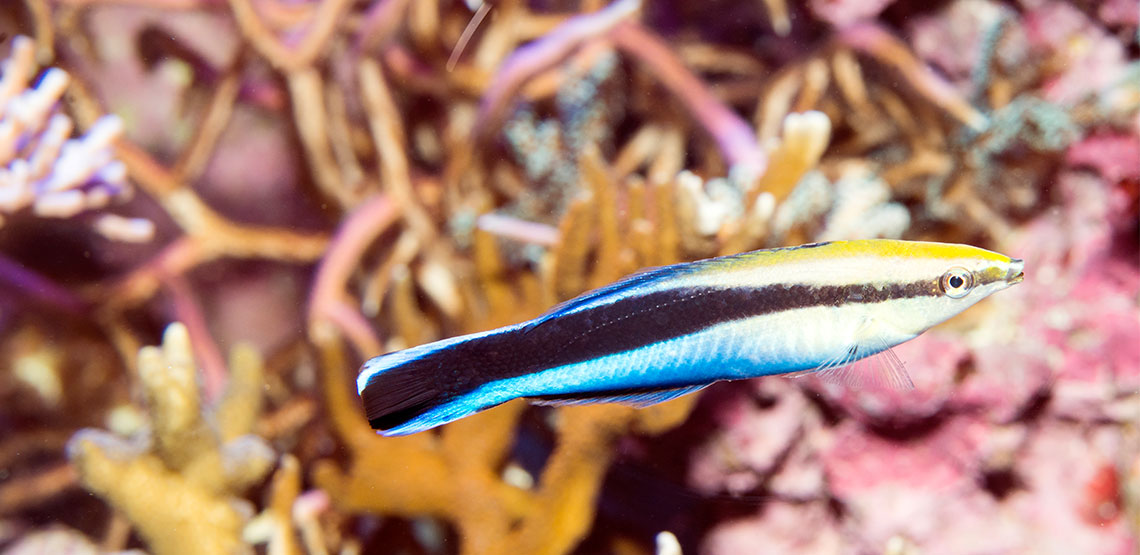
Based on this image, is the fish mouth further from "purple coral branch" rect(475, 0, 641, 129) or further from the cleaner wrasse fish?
"purple coral branch" rect(475, 0, 641, 129)

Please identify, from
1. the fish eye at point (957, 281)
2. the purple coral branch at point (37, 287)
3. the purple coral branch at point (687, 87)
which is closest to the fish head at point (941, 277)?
the fish eye at point (957, 281)

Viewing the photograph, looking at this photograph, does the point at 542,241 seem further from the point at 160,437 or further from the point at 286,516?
the point at 160,437

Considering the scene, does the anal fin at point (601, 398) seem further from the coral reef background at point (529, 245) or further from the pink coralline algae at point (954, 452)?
the pink coralline algae at point (954, 452)

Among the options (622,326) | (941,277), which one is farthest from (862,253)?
(622,326)

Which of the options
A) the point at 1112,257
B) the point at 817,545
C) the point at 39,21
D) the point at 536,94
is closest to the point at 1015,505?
the point at 817,545

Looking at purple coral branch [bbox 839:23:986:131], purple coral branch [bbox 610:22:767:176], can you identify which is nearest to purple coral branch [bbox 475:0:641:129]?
purple coral branch [bbox 610:22:767:176]

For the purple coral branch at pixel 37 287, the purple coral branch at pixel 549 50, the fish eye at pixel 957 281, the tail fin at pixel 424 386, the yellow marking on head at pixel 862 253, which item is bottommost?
the fish eye at pixel 957 281

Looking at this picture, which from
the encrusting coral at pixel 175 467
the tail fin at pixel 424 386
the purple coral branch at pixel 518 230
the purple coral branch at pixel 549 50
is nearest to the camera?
the tail fin at pixel 424 386
